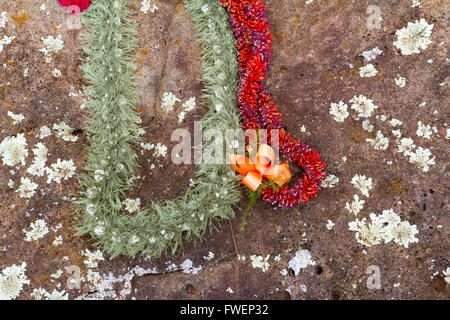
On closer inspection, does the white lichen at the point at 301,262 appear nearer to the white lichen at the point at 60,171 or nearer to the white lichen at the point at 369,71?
the white lichen at the point at 369,71

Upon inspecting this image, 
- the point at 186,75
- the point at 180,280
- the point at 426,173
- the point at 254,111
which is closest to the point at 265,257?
the point at 180,280

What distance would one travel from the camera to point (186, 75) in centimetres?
255

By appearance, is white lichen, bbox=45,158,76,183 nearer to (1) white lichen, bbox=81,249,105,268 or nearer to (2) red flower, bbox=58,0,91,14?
(1) white lichen, bbox=81,249,105,268

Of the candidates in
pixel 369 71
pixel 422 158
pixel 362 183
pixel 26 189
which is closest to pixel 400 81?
pixel 369 71

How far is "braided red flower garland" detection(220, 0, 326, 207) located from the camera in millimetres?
2340

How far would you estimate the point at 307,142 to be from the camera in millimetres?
2471

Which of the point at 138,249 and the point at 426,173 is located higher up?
the point at 426,173

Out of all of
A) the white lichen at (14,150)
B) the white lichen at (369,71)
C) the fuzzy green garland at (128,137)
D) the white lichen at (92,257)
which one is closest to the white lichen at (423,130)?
the white lichen at (369,71)

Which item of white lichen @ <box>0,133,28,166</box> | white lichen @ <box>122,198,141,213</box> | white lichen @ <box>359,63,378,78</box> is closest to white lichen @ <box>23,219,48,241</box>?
white lichen @ <box>0,133,28,166</box>

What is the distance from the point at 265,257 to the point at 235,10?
1.64 meters

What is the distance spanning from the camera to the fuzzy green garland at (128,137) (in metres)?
2.35

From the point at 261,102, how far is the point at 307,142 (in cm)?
42

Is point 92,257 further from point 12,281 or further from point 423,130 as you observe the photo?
point 423,130

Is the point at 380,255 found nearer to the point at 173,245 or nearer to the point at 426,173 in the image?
the point at 426,173
